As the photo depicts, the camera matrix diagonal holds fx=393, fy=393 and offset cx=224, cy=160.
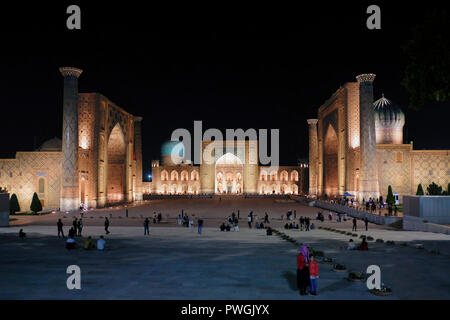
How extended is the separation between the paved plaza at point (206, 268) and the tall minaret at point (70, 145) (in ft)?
56.2

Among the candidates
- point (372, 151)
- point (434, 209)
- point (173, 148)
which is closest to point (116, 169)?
point (173, 148)

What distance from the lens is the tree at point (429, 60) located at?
37.9 feet

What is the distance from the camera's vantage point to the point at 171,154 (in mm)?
78000

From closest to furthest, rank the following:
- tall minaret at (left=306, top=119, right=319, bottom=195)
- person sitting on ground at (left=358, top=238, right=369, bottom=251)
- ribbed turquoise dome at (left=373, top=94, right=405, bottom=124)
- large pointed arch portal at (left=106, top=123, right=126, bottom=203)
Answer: person sitting on ground at (left=358, top=238, right=369, bottom=251), ribbed turquoise dome at (left=373, top=94, right=405, bottom=124), large pointed arch portal at (left=106, top=123, right=126, bottom=203), tall minaret at (left=306, top=119, right=319, bottom=195)

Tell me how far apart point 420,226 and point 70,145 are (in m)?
28.3

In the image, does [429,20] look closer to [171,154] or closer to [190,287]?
[190,287]

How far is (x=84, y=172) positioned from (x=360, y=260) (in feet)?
102

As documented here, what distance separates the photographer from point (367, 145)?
1371 inches

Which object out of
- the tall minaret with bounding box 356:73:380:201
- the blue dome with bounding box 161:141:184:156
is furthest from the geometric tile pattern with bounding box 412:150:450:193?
the blue dome with bounding box 161:141:184:156

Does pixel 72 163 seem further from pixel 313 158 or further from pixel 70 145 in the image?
pixel 313 158

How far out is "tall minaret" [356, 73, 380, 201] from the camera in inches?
1347

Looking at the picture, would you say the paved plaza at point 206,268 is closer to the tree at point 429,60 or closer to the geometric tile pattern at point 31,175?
the tree at point 429,60

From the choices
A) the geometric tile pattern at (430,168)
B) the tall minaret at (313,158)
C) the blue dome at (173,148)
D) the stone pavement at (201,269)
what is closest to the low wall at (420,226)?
the stone pavement at (201,269)

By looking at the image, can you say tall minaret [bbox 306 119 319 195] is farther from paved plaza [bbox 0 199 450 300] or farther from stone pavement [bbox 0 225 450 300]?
stone pavement [bbox 0 225 450 300]
